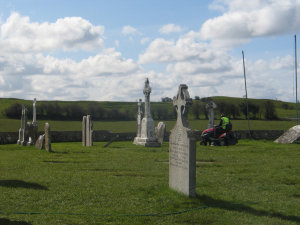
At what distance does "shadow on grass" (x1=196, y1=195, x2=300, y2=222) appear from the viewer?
6.73m

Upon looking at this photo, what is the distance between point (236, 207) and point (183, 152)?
165 centimetres

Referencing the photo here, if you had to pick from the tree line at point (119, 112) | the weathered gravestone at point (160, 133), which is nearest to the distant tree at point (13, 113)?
the tree line at point (119, 112)

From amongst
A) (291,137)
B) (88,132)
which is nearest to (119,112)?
(88,132)

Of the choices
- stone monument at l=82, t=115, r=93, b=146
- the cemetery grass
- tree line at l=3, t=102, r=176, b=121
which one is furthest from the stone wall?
tree line at l=3, t=102, r=176, b=121

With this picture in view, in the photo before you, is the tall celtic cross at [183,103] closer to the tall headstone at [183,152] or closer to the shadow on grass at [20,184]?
the tall headstone at [183,152]

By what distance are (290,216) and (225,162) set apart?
7421 mm

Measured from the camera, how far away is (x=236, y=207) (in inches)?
289

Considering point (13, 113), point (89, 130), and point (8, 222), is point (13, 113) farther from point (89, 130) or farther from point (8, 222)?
point (8, 222)

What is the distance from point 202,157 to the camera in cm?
1562

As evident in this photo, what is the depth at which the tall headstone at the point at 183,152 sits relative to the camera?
809 cm

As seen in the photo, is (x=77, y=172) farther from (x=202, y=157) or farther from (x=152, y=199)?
(x=202, y=157)

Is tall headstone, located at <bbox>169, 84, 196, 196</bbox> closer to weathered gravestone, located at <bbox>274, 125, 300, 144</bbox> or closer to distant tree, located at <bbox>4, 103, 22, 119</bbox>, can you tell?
weathered gravestone, located at <bbox>274, 125, 300, 144</bbox>

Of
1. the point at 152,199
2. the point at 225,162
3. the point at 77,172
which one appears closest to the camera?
the point at 152,199

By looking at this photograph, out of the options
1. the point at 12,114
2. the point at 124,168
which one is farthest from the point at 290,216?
the point at 12,114
